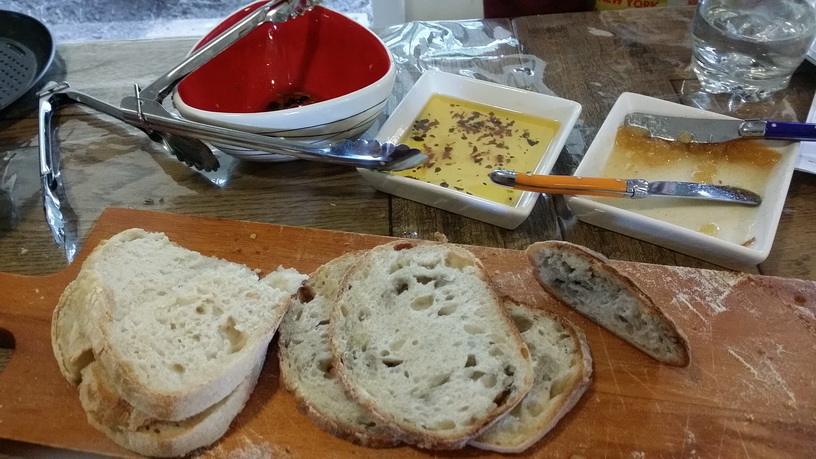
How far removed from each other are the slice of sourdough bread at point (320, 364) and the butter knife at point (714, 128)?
0.99 meters

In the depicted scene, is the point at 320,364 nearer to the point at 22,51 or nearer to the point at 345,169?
the point at 345,169

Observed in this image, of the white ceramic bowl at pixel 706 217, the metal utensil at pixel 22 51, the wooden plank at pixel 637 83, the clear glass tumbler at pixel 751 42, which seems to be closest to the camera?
the white ceramic bowl at pixel 706 217

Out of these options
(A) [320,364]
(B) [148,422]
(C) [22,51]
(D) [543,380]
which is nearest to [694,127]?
(D) [543,380]

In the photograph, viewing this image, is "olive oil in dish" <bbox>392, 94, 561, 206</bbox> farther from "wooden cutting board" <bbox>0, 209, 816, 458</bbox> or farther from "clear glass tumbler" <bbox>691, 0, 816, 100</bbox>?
"clear glass tumbler" <bbox>691, 0, 816, 100</bbox>

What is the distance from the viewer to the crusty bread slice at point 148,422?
115cm

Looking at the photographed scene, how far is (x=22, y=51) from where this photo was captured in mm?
2199

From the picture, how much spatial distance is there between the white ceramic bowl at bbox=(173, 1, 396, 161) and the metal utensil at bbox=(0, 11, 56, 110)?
65 cm

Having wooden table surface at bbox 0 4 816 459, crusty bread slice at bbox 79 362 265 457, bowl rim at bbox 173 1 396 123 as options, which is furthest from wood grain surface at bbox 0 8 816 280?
crusty bread slice at bbox 79 362 265 457

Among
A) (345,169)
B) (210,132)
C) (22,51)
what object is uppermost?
(210,132)

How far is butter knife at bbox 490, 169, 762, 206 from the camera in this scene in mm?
1541

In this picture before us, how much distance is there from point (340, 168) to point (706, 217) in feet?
3.39

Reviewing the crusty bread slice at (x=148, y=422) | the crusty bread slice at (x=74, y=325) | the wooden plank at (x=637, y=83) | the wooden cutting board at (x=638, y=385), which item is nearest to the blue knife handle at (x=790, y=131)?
the wooden plank at (x=637, y=83)

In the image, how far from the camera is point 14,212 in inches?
69.9

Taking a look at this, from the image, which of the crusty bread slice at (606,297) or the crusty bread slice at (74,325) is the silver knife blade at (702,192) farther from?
the crusty bread slice at (74,325)
